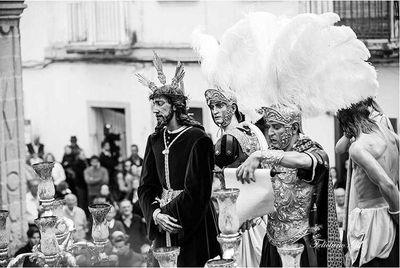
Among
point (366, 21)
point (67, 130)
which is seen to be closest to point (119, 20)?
point (67, 130)

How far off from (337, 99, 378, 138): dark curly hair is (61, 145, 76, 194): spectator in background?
23.8ft

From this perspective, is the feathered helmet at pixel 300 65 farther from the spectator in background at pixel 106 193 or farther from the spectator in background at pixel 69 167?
the spectator in background at pixel 69 167

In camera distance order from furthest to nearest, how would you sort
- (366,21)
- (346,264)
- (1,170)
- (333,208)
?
(366,21) < (1,170) < (346,264) < (333,208)

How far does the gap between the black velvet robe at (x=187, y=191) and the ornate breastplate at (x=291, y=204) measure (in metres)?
0.42

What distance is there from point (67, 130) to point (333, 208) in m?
11.8

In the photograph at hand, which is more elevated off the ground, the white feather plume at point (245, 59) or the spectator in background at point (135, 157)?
the white feather plume at point (245, 59)

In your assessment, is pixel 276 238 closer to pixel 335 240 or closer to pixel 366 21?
pixel 335 240

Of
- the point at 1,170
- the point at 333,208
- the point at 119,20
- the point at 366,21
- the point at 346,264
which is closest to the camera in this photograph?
the point at 333,208

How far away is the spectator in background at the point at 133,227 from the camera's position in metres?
13.6

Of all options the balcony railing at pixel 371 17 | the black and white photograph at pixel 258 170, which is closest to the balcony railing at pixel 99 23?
the balcony railing at pixel 371 17

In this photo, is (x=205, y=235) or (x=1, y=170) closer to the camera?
(x=205, y=235)

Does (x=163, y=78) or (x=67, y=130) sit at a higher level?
(x=163, y=78)

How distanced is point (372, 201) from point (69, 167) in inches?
316

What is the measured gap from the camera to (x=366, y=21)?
696 inches
